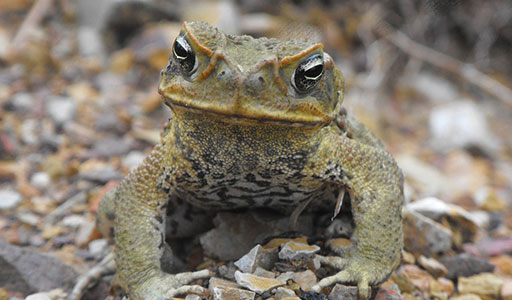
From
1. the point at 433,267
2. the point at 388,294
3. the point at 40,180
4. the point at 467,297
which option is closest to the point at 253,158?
the point at 388,294

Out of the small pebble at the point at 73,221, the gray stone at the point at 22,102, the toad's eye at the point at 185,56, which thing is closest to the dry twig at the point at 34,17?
the gray stone at the point at 22,102

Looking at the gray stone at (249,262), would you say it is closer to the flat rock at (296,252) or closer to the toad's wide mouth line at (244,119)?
the flat rock at (296,252)

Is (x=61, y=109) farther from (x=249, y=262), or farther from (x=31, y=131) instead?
(x=249, y=262)

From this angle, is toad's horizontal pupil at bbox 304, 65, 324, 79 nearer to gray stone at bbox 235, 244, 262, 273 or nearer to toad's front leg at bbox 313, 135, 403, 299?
toad's front leg at bbox 313, 135, 403, 299

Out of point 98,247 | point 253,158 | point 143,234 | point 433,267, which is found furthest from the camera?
point 98,247

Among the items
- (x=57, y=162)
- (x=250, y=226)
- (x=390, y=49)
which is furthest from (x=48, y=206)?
(x=390, y=49)
